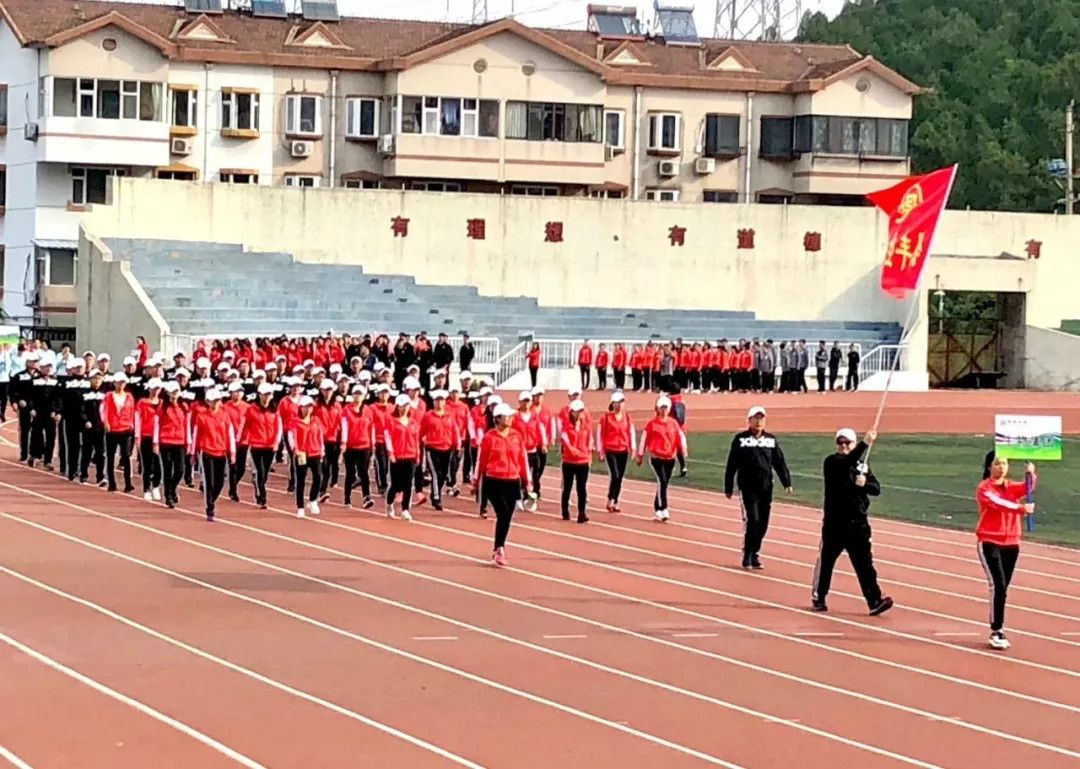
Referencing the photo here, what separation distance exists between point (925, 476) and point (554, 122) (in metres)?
30.3

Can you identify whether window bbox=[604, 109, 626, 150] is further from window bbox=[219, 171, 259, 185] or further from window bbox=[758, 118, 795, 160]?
window bbox=[219, 171, 259, 185]

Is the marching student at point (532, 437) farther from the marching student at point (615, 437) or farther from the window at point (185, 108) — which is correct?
the window at point (185, 108)

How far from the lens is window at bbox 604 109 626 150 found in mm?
62531

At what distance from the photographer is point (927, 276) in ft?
Answer: 174

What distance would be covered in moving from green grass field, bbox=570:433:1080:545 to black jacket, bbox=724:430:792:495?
4.90 m

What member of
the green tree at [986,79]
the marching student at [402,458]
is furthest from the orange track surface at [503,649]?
the green tree at [986,79]

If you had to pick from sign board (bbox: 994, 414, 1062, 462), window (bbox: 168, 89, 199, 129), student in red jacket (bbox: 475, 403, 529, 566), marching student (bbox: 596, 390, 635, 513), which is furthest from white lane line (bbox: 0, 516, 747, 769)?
window (bbox: 168, 89, 199, 129)

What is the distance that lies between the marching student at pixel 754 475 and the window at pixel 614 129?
140 feet

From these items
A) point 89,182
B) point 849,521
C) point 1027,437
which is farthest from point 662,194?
point 849,521

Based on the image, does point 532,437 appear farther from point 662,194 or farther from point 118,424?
point 662,194

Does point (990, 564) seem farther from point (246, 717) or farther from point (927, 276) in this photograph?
point (927, 276)

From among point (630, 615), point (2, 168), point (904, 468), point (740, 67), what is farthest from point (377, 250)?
point (630, 615)

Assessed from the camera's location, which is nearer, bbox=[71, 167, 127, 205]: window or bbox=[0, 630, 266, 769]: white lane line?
bbox=[0, 630, 266, 769]: white lane line

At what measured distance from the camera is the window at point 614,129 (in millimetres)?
62531
